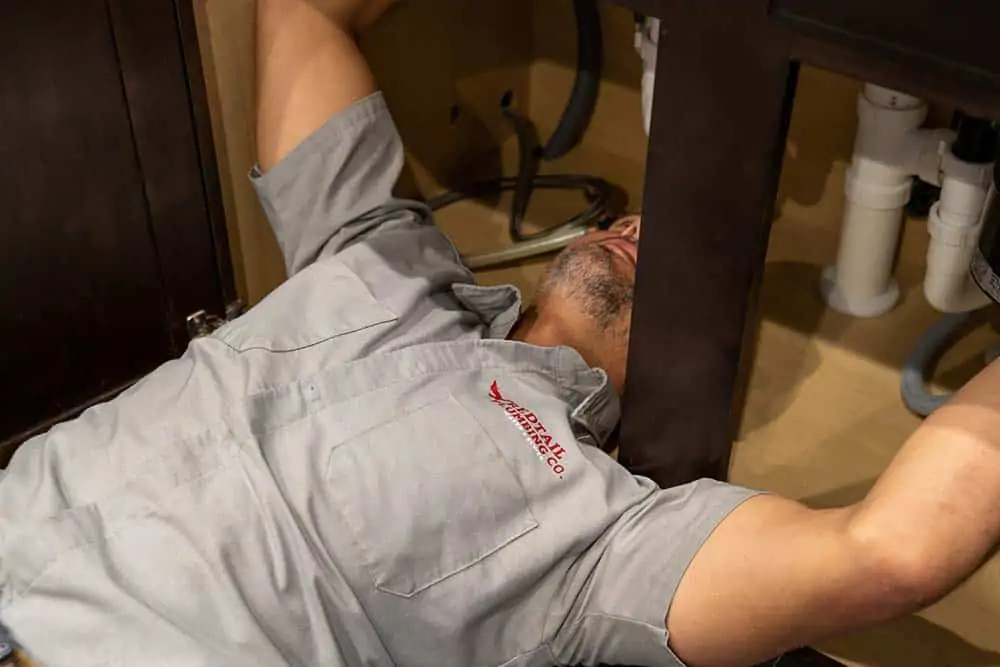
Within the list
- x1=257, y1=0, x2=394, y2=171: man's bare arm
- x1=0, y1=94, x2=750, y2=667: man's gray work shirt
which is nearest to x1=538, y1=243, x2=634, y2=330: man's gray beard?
x1=0, y1=94, x2=750, y2=667: man's gray work shirt

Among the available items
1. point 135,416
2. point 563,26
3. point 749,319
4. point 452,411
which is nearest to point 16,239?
point 135,416

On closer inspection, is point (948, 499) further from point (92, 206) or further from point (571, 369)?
point (92, 206)

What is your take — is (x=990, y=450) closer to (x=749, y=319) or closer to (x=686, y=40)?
(x=749, y=319)

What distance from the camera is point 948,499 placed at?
2.31ft

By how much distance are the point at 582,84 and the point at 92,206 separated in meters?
0.71

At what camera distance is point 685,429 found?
86 centimetres

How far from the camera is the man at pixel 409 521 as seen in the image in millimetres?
750

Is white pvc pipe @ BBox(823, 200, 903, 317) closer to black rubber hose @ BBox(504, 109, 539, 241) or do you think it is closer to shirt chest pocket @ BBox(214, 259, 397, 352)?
black rubber hose @ BBox(504, 109, 539, 241)

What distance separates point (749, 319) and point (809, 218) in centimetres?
74

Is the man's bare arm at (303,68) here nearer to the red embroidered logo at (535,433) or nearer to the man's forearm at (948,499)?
the red embroidered logo at (535,433)

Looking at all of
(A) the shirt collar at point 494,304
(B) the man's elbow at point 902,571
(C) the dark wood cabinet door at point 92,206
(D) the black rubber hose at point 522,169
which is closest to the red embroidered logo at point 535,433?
(A) the shirt collar at point 494,304

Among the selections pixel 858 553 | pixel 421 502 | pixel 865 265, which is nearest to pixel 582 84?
pixel 865 265

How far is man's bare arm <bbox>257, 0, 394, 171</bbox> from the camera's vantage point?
108 centimetres

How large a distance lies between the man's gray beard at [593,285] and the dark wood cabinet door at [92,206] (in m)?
0.38
